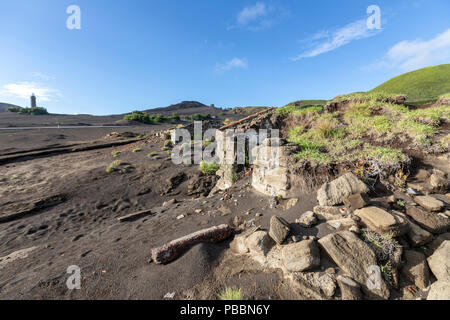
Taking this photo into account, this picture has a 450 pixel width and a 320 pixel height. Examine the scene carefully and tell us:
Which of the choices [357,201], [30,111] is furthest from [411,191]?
[30,111]

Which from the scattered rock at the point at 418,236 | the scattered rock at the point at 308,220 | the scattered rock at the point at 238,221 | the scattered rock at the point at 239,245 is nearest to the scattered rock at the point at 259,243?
the scattered rock at the point at 239,245

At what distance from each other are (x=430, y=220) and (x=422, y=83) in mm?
27352

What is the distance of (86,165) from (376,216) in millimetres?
14038

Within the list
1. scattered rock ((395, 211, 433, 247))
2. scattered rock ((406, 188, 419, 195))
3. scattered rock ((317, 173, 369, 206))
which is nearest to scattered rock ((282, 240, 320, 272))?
scattered rock ((317, 173, 369, 206))

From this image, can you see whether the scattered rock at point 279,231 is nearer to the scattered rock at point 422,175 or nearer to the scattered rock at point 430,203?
the scattered rock at point 430,203

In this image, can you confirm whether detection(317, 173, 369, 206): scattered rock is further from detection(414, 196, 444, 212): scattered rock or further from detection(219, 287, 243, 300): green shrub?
detection(219, 287, 243, 300): green shrub

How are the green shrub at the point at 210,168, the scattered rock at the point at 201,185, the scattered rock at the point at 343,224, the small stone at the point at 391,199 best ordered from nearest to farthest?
1. the scattered rock at the point at 343,224
2. the small stone at the point at 391,199
3. the scattered rock at the point at 201,185
4. the green shrub at the point at 210,168

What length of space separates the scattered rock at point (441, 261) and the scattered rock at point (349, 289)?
88cm

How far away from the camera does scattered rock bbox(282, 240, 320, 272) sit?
2.09 meters

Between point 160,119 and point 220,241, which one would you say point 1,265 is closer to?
point 220,241

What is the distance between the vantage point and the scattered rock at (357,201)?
264 cm

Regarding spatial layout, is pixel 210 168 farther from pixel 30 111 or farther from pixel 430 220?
pixel 30 111

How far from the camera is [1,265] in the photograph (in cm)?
387
